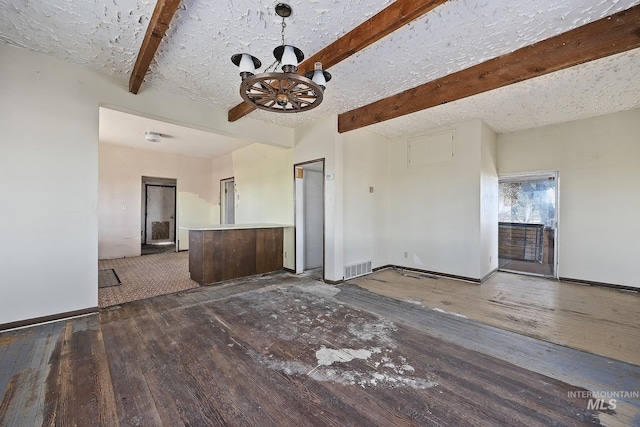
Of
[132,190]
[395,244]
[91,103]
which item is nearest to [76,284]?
[91,103]

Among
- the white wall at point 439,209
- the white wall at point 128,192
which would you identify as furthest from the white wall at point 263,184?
the white wall at point 439,209

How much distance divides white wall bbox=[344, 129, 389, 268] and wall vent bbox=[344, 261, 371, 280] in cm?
8

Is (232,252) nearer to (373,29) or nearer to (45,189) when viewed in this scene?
(45,189)

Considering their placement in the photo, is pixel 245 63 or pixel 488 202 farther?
pixel 488 202

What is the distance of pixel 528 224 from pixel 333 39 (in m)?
4.99

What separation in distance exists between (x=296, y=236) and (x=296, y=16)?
357 cm

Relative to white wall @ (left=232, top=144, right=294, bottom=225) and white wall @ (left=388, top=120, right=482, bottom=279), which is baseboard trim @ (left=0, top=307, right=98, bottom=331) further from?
white wall @ (left=388, top=120, right=482, bottom=279)

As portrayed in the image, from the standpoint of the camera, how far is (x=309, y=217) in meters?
5.32

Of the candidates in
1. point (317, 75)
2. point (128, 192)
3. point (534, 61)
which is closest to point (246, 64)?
point (317, 75)

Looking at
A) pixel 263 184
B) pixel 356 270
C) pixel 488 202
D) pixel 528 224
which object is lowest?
pixel 356 270

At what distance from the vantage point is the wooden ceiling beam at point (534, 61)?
216 cm

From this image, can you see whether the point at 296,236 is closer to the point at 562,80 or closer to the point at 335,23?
the point at 335,23

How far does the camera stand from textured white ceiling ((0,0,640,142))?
2059 mm

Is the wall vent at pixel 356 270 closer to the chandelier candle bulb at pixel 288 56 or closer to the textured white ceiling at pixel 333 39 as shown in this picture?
the textured white ceiling at pixel 333 39
